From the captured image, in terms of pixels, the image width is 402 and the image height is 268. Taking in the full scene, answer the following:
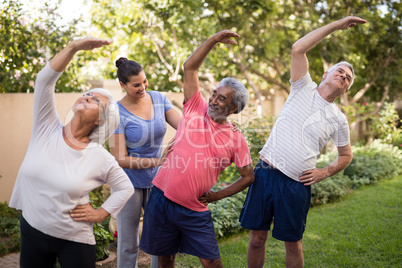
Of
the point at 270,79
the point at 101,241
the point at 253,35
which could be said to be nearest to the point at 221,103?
the point at 101,241

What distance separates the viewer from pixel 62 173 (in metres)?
2.01

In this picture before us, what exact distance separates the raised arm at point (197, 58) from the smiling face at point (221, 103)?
171 millimetres

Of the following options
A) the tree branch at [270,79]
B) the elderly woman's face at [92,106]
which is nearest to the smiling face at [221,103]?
the elderly woman's face at [92,106]

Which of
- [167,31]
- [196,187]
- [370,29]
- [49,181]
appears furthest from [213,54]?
[49,181]

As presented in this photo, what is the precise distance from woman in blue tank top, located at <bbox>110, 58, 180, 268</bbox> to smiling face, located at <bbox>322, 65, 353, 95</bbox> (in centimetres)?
127

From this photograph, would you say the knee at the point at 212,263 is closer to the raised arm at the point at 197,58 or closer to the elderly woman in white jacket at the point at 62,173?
the elderly woman in white jacket at the point at 62,173

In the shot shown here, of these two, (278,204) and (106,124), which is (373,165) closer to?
(278,204)

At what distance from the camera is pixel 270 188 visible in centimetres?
309

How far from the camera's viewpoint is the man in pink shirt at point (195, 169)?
2590 millimetres

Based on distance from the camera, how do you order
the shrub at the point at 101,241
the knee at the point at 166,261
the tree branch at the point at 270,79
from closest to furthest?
the knee at the point at 166,261 → the shrub at the point at 101,241 → the tree branch at the point at 270,79

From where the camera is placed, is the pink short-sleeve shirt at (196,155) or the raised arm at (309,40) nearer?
the pink short-sleeve shirt at (196,155)

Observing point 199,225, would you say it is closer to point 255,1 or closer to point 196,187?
point 196,187

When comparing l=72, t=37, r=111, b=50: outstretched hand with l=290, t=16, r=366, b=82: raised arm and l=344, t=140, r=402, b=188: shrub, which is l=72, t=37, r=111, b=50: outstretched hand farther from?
l=344, t=140, r=402, b=188: shrub

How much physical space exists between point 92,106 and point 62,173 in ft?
1.26
